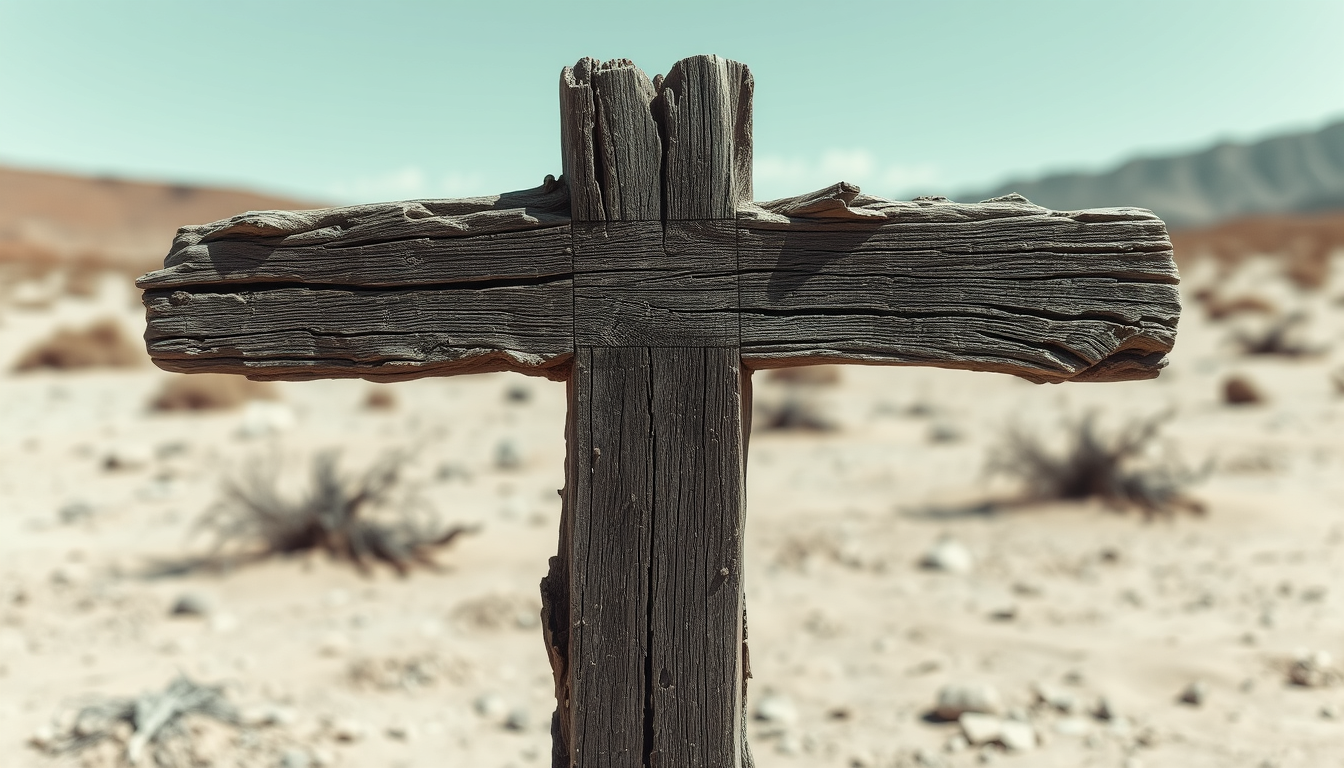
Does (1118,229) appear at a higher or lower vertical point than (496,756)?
higher

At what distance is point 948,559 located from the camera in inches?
245

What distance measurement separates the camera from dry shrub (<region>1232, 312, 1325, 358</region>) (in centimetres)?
1402

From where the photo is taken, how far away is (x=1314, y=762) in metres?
3.59

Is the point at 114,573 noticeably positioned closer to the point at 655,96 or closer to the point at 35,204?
the point at 655,96

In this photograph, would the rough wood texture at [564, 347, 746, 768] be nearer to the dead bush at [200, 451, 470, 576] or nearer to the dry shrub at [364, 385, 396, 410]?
the dead bush at [200, 451, 470, 576]

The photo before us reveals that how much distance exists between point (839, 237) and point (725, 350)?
0.30 m

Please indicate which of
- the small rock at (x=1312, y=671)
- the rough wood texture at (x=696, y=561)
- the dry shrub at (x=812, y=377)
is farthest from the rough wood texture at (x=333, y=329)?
the dry shrub at (x=812, y=377)

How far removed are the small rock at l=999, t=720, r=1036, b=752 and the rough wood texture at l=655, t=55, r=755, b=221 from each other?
9.36 feet

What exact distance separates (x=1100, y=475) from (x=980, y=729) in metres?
3.97

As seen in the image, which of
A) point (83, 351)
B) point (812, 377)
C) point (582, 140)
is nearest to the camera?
point (582, 140)

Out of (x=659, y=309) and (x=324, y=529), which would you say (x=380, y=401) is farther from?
(x=659, y=309)

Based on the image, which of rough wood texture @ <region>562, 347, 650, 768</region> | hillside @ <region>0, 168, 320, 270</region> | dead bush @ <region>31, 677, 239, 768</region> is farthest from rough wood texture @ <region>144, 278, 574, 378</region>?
hillside @ <region>0, 168, 320, 270</region>

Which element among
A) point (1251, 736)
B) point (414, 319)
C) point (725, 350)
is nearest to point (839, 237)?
point (725, 350)

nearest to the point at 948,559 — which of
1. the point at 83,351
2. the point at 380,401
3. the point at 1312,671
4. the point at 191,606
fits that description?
the point at 1312,671
